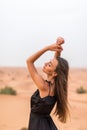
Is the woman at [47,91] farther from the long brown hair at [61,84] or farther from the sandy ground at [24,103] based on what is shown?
the sandy ground at [24,103]

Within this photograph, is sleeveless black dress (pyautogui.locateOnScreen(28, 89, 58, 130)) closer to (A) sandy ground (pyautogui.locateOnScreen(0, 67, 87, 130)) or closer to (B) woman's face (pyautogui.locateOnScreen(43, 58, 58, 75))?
(B) woman's face (pyautogui.locateOnScreen(43, 58, 58, 75))

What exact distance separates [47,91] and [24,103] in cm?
490

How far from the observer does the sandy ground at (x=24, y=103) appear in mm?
5905

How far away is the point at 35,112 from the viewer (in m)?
2.31

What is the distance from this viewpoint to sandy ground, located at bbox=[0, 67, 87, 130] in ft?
19.4

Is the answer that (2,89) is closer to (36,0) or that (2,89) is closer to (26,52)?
(26,52)

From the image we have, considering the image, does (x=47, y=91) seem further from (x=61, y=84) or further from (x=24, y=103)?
(x=24, y=103)

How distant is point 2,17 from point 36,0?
1.99ft

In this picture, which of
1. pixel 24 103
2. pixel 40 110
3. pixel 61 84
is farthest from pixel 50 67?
pixel 24 103

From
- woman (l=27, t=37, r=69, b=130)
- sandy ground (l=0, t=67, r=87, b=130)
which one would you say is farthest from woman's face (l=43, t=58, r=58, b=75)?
sandy ground (l=0, t=67, r=87, b=130)

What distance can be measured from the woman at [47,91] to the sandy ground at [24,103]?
334cm

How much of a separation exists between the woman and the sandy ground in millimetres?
3343

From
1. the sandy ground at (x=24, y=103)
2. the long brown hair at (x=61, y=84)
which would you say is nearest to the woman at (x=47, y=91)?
the long brown hair at (x=61, y=84)

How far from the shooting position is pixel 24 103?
23.6ft
